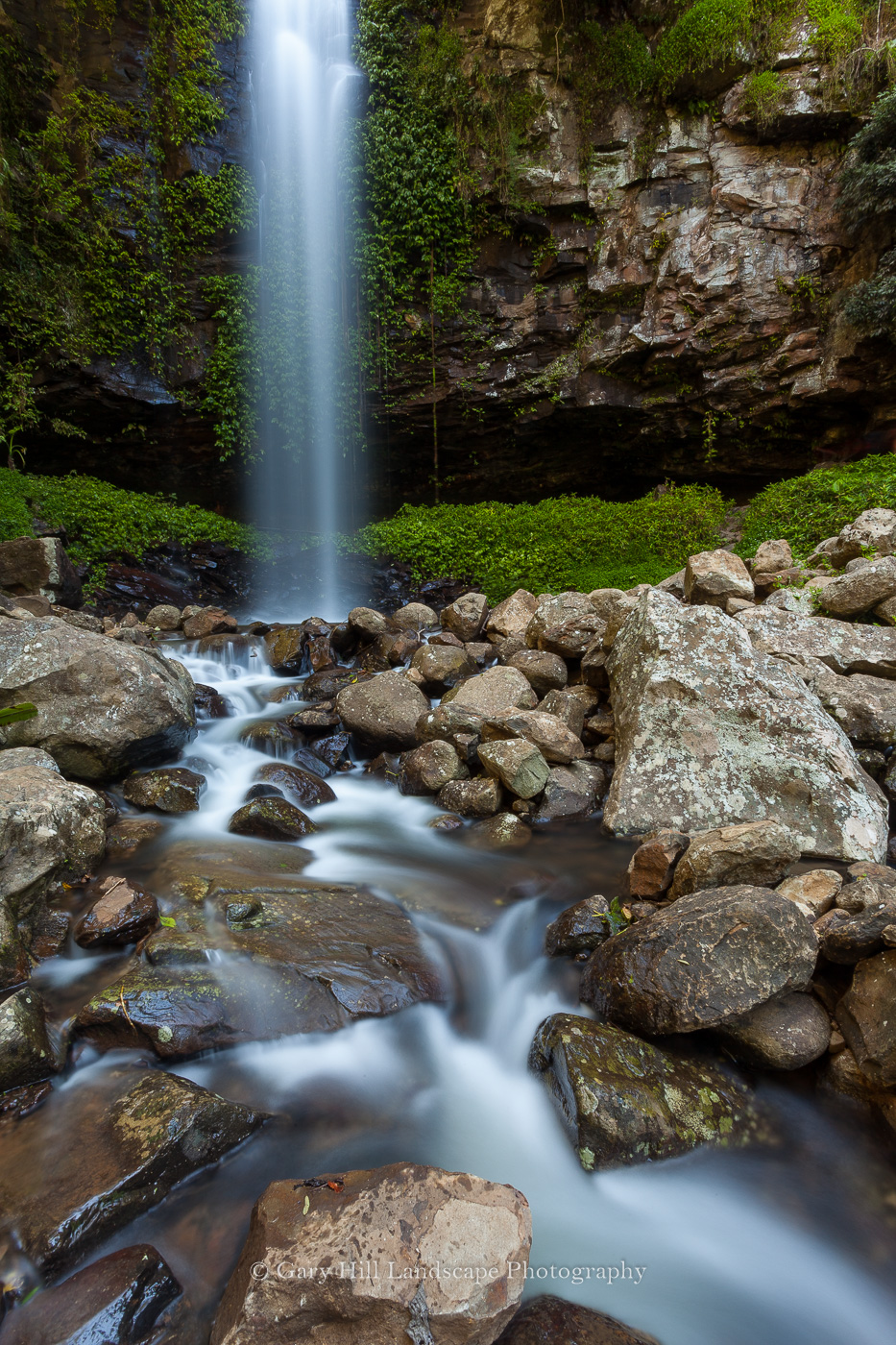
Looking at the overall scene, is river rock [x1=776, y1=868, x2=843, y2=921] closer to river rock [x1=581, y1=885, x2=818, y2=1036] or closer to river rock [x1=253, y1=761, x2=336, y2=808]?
river rock [x1=581, y1=885, x2=818, y2=1036]

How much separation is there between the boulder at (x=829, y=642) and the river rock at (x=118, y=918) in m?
4.01

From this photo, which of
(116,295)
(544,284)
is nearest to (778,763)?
(544,284)

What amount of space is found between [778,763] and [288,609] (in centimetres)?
831

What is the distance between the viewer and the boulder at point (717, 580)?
559 cm

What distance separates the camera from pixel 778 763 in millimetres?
3436

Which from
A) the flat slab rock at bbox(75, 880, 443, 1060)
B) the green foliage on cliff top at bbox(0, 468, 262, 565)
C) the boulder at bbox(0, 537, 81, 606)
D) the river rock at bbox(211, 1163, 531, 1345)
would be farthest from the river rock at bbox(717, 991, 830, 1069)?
the green foliage on cliff top at bbox(0, 468, 262, 565)

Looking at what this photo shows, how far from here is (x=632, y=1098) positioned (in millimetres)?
1898

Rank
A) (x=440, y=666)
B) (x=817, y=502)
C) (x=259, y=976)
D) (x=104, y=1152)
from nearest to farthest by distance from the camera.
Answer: (x=104, y=1152) < (x=259, y=976) < (x=440, y=666) < (x=817, y=502)

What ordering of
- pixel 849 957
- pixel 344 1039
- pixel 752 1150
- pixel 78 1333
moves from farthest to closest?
pixel 344 1039, pixel 849 957, pixel 752 1150, pixel 78 1333

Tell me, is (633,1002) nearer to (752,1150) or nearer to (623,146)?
(752,1150)

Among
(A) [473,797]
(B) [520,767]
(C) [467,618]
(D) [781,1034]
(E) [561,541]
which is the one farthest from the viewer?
(E) [561,541]

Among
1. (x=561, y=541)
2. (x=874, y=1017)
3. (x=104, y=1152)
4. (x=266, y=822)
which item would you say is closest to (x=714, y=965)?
(x=874, y=1017)

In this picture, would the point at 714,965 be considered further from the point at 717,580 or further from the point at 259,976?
the point at 717,580

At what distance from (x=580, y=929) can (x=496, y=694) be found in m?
2.42
